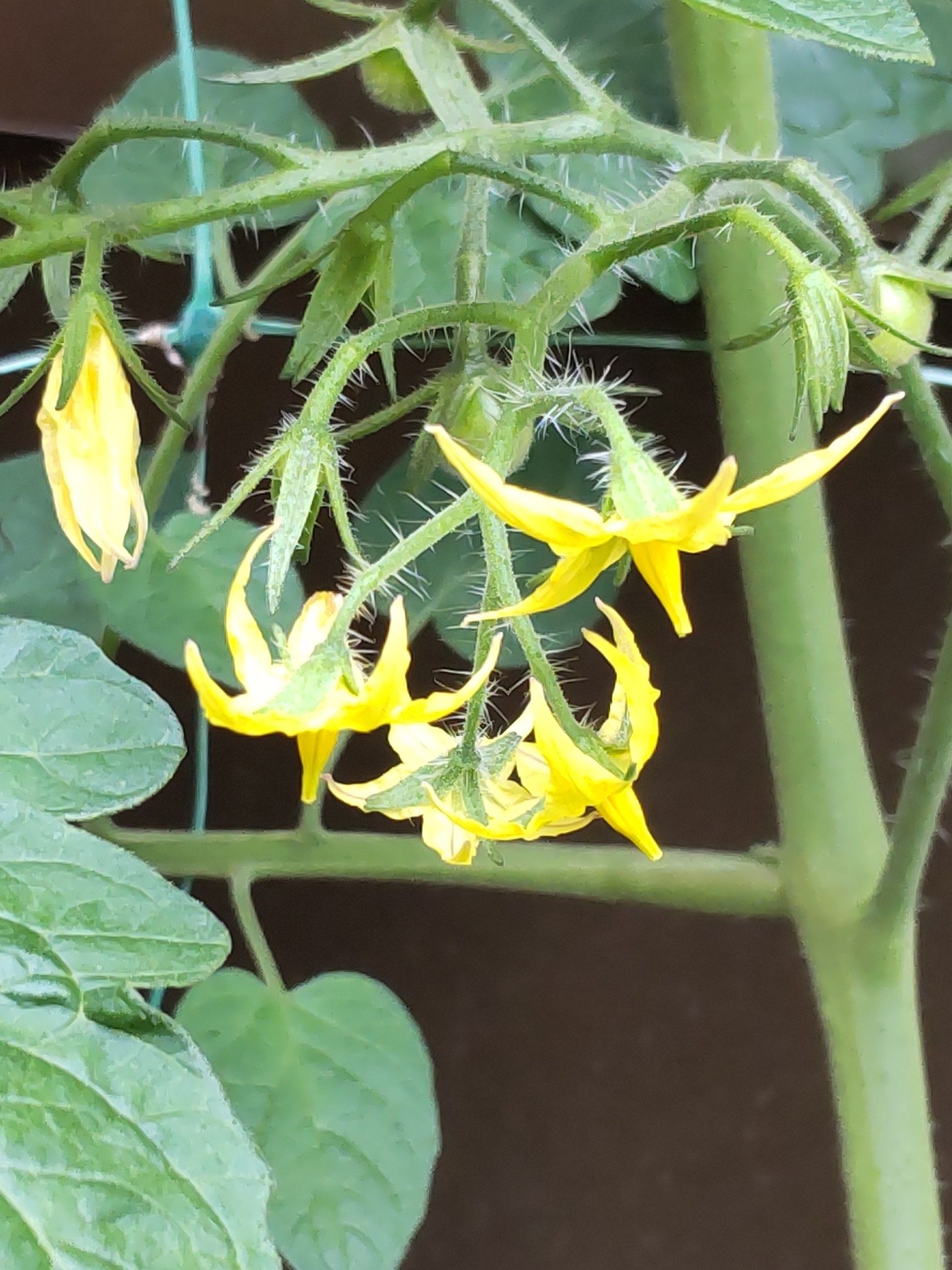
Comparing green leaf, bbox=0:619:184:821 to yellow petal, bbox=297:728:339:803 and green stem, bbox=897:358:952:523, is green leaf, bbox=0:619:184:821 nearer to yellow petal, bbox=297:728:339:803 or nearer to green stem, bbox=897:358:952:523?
yellow petal, bbox=297:728:339:803

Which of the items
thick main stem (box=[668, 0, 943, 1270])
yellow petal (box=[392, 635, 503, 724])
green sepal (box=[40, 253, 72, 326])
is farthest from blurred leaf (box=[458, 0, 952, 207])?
yellow petal (box=[392, 635, 503, 724])

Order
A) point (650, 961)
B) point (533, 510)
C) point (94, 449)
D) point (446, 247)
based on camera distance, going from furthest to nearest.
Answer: point (650, 961)
point (446, 247)
point (94, 449)
point (533, 510)

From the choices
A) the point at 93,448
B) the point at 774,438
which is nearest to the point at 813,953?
the point at 774,438

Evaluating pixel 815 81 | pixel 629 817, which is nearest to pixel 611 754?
pixel 629 817

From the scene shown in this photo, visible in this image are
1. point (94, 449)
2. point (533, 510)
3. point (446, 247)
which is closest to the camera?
point (533, 510)

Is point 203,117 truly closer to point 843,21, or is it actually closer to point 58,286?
point 58,286

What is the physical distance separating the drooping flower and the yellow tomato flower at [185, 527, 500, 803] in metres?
0.02

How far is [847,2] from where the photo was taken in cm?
20

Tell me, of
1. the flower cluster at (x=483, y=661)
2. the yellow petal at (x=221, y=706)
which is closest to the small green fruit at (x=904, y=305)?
the flower cluster at (x=483, y=661)

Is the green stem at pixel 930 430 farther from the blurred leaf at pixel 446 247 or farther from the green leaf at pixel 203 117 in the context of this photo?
the green leaf at pixel 203 117

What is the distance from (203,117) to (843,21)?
30 cm

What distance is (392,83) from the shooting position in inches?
14.0

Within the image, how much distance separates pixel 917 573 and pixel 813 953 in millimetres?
265

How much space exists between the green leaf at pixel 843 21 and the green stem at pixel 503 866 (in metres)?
0.26
